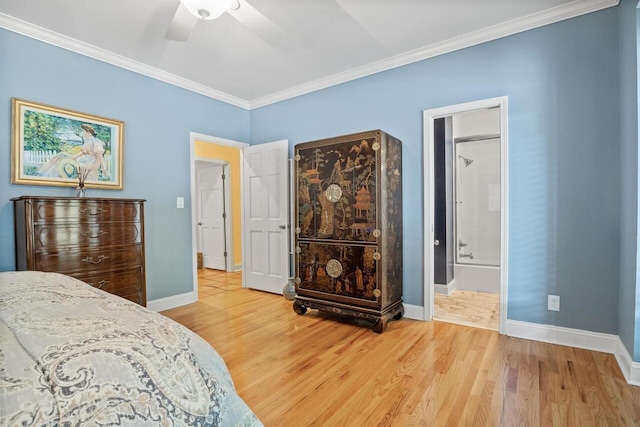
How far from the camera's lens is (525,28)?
8.50ft

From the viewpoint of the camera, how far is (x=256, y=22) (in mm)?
2074

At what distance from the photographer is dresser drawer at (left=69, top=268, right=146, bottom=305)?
2557 millimetres

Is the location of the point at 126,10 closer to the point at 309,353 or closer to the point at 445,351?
the point at 309,353

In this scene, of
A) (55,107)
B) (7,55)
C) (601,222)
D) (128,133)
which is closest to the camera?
(601,222)

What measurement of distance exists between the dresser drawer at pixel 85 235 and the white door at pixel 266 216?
159 centimetres

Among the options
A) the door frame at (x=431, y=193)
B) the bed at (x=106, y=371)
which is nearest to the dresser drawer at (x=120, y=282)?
the bed at (x=106, y=371)

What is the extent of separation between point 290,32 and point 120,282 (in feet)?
8.59

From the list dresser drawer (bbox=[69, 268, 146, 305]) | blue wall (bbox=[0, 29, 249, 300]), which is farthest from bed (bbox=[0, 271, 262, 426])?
blue wall (bbox=[0, 29, 249, 300])

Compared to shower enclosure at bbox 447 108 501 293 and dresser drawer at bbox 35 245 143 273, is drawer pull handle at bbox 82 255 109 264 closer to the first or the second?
dresser drawer at bbox 35 245 143 273

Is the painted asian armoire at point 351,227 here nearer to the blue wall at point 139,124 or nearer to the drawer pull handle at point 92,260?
the blue wall at point 139,124

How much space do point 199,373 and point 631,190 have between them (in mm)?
2603

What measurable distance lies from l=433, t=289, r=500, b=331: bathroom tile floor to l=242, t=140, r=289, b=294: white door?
1.88 meters

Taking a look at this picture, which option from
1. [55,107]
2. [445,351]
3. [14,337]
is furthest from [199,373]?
[55,107]

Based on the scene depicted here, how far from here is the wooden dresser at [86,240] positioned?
2305 mm
